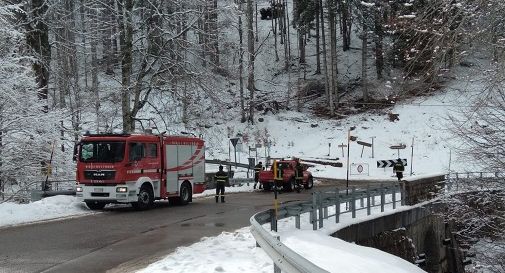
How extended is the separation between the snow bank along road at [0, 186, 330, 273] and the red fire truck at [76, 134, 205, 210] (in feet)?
2.34

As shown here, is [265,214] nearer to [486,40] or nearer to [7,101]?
[486,40]

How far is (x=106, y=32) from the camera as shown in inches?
1054

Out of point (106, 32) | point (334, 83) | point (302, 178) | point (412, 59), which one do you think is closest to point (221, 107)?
point (106, 32)

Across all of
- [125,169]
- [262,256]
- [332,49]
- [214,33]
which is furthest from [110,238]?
[332,49]

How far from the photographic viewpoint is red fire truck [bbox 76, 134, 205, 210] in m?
19.9

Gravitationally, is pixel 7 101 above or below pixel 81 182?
above

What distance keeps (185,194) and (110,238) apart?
32.6 ft

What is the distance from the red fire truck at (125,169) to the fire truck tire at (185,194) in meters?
0.63

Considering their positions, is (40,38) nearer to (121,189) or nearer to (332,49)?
(121,189)

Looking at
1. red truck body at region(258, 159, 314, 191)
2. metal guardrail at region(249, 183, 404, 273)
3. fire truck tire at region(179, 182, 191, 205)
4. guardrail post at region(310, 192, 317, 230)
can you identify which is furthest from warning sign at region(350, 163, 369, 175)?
guardrail post at region(310, 192, 317, 230)

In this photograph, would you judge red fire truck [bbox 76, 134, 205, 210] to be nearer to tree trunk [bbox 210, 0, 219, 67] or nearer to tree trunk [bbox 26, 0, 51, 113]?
tree trunk [bbox 26, 0, 51, 113]

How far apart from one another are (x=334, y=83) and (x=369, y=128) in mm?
6693

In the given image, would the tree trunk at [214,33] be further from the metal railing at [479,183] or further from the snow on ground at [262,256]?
the snow on ground at [262,256]

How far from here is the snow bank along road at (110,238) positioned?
34.6ft
